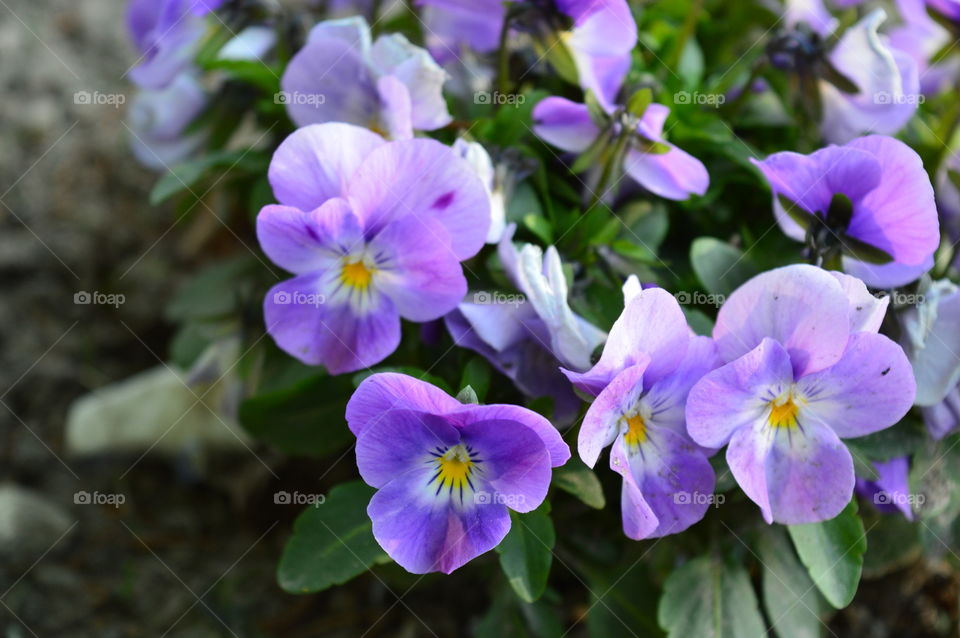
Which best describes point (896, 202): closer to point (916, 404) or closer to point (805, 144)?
point (916, 404)

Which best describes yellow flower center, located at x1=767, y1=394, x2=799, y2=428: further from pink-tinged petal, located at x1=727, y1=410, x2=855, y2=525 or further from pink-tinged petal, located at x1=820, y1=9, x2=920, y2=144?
pink-tinged petal, located at x1=820, y1=9, x2=920, y2=144

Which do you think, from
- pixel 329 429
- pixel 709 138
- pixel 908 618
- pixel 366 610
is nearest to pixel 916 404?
pixel 709 138

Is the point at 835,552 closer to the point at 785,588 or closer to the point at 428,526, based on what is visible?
the point at 785,588

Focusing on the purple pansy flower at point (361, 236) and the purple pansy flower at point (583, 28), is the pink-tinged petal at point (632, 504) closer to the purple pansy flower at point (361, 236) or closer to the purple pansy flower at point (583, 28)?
the purple pansy flower at point (361, 236)

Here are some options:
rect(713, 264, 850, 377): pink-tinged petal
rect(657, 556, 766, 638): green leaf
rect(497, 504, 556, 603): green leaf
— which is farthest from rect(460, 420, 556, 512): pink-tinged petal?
rect(657, 556, 766, 638): green leaf

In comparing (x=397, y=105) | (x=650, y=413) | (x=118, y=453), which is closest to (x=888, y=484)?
(x=650, y=413)

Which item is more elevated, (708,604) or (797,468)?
(797,468)
